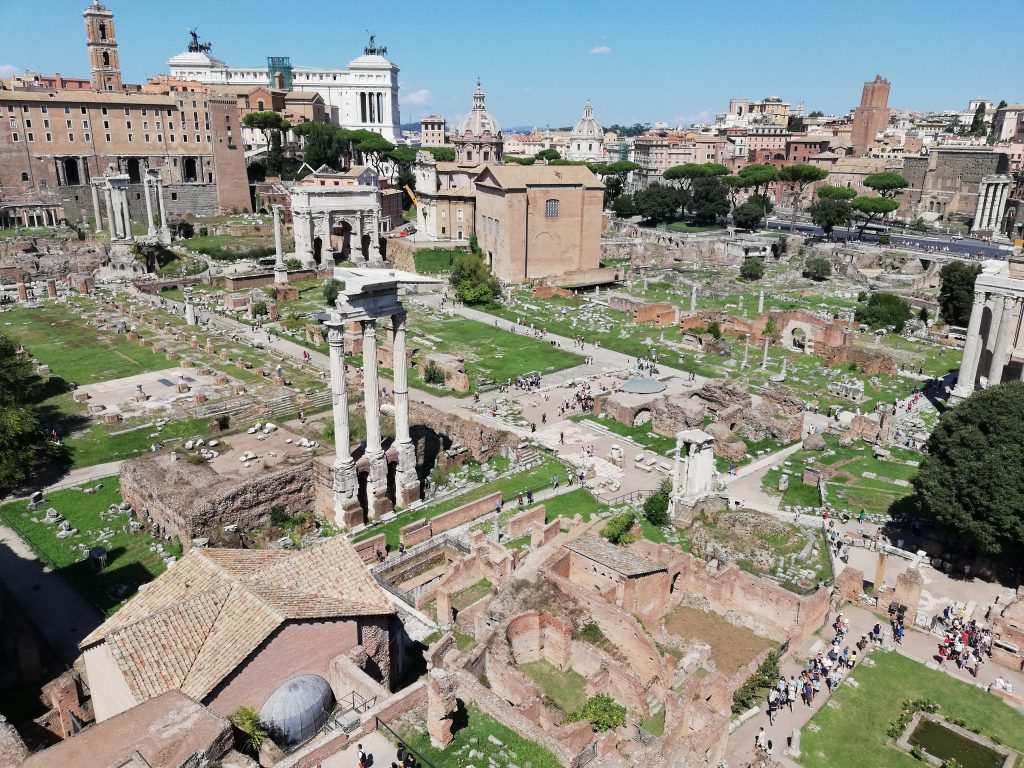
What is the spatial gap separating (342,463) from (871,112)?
16473cm

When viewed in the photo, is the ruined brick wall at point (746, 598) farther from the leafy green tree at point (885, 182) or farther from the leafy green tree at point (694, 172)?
the leafy green tree at point (885, 182)

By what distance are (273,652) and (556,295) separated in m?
55.2

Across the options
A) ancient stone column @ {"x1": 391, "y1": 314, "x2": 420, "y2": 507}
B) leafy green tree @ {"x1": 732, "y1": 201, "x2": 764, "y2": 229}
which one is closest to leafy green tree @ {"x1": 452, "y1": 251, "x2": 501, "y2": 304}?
ancient stone column @ {"x1": 391, "y1": 314, "x2": 420, "y2": 507}

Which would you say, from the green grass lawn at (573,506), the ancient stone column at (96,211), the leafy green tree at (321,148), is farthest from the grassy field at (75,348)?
the leafy green tree at (321,148)

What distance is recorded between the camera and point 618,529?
26938mm

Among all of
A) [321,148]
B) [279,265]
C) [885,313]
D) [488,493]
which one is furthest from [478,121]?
[488,493]

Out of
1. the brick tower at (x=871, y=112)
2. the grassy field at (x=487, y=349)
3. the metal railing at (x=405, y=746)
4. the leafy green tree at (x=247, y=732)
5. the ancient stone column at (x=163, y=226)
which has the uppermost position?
the brick tower at (x=871, y=112)

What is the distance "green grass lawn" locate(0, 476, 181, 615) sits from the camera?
24453 mm

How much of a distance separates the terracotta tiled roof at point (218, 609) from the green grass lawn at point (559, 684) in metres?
5.16

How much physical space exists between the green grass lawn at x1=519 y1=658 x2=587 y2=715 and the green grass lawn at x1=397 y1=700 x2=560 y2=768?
2941 mm

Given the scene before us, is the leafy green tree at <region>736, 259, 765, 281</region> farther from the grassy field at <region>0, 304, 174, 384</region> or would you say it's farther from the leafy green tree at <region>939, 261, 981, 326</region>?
the grassy field at <region>0, 304, 174, 384</region>

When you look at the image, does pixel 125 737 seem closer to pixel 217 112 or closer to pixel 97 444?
pixel 97 444

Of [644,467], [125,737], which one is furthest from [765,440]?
[125,737]

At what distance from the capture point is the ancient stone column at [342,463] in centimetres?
2716
